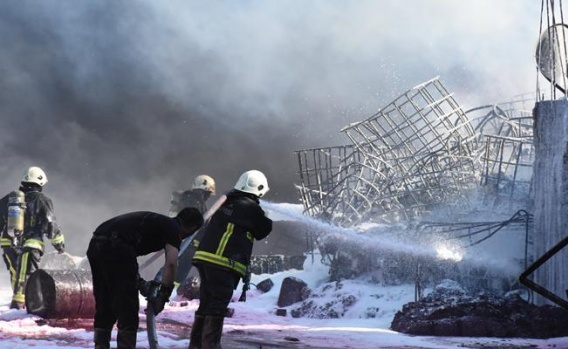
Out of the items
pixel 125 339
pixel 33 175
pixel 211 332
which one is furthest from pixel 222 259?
pixel 33 175

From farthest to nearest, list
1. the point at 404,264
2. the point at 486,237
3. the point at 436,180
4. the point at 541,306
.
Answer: the point at 436,180
the point at 404,264
the point at 486,237
the point at 541,306

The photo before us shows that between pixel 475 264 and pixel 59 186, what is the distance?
63.3 feet

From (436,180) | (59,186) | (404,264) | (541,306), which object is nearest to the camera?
(541,306)

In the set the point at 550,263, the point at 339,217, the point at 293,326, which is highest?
the point at 339,217

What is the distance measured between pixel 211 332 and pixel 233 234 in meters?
0.78

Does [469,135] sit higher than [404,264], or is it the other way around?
[469,135]

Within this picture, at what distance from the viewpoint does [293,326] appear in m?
10.7

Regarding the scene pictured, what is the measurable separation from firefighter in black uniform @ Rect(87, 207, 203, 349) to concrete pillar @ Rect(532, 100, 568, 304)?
7196 millimetres

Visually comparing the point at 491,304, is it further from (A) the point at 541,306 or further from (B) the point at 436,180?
(B) the point at 436,180

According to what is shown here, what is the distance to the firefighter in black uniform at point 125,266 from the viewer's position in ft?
16.1

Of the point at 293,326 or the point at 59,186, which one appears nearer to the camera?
the point at 293,326

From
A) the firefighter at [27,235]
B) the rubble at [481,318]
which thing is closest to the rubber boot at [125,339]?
the firefighter at [27,235]

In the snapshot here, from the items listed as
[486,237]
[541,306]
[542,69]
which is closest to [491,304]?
[541,306]

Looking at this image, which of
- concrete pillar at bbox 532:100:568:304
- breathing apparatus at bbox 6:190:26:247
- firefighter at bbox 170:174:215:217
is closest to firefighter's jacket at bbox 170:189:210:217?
firefighter at bbox 170:174:215:217
